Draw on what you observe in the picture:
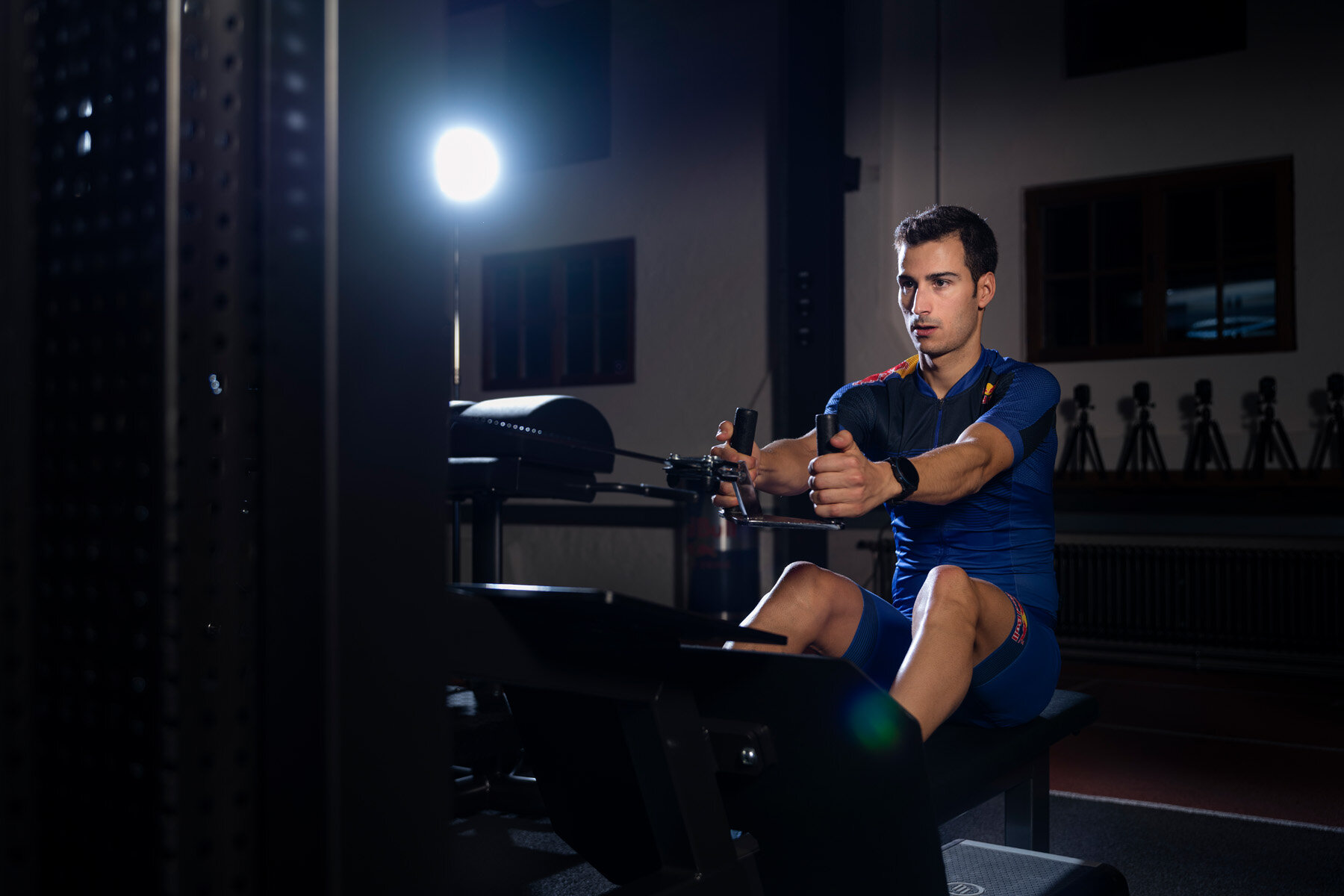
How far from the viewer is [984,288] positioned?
178 centimetres

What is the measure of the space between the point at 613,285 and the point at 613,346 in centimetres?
42

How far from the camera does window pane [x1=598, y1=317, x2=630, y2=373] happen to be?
716 centimetres

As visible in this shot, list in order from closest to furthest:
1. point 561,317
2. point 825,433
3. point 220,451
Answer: point 220,451 → point 825,433 → point 561,317

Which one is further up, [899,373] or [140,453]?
[899,373]

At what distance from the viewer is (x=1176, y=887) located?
1948mm

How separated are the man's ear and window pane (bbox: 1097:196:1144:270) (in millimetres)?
4250

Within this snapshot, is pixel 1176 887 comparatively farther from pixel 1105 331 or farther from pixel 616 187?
pixel 616 187

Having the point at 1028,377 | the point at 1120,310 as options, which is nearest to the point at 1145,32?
the point at 1120,310

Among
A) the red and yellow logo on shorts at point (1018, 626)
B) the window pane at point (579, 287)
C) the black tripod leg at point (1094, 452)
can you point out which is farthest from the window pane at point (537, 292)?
the red and yellow logo on shorts at point (1018, 626)

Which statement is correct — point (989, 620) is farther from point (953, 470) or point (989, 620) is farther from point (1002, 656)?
point (953, 470)

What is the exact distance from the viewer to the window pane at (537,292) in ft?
24.3

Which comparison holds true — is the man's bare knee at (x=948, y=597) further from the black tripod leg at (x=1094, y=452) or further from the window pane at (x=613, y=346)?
the window pane at (x=613, y=346)

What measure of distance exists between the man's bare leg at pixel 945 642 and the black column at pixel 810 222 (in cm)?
438

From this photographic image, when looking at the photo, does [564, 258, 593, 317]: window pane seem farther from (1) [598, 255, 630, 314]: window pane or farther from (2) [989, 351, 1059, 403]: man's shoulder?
(2) [989, 351, 1059, 403]: man's shoulder
